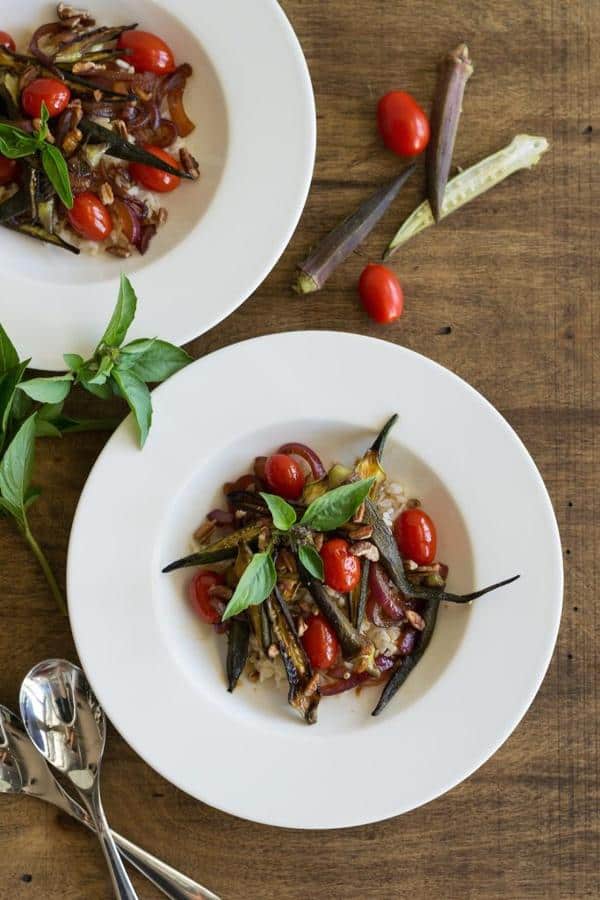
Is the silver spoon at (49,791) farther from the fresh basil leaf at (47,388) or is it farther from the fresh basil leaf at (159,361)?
the fresh basil leaf at (159,361)

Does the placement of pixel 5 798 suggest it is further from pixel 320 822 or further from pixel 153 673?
pixel 320 822

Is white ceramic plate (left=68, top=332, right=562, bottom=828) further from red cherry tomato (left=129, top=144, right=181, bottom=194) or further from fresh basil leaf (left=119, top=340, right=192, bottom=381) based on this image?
red cherry tomato (left=129, top=144, right=181, bottom=194)

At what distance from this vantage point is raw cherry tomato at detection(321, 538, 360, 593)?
2549mm

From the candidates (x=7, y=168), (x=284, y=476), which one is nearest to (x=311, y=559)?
(x=284, y=476)

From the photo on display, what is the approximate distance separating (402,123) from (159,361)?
1.16 metres

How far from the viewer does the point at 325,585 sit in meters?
2.61

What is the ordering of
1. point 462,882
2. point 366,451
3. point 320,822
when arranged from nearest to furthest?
1. point 320,822
2. point 366,451
3. point 462,882

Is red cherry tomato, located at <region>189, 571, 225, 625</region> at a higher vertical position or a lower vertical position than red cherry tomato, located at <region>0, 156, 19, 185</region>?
lower

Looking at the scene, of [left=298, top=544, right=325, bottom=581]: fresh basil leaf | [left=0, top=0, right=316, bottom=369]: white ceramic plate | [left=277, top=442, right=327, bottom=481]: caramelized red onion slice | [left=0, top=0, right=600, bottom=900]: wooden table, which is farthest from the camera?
[left=0, top=0, right=600, bottom=900]: wooden table

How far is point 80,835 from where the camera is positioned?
9.27 feet

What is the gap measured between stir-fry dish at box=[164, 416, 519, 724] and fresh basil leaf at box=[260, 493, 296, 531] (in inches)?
3.0

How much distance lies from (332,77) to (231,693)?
6.72 ft

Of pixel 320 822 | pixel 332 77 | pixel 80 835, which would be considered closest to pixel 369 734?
pixel 320 822

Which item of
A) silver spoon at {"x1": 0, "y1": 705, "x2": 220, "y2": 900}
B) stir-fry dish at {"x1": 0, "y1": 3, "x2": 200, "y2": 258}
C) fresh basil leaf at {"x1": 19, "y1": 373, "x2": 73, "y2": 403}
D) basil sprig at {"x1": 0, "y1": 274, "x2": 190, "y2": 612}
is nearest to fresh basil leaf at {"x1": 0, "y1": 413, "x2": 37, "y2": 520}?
basil sprig at {"x1": 0, "y1": 274, "x2": 190, "y2": 612}
